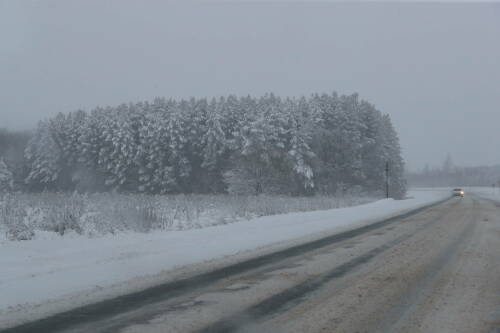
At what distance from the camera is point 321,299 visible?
691 centimetres

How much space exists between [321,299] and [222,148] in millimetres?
50349

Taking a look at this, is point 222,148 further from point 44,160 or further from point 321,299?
point 321,299

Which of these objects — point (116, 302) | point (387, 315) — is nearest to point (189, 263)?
point (116, 302)

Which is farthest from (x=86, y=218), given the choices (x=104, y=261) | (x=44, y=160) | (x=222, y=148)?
(x=44, y=160)

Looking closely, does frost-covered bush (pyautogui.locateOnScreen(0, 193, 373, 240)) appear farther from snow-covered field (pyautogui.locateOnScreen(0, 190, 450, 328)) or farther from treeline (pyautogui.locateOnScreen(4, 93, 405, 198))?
treeline (pyautogui.locateOnScreen(4, 93, 405, 198))

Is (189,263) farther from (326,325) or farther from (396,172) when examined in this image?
(396,172)

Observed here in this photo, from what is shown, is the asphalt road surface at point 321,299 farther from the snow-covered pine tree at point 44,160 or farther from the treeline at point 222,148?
the snow-covered pine tree at point 44,160

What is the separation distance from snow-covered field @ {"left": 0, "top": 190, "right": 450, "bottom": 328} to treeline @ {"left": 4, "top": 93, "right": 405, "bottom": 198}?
35.4m

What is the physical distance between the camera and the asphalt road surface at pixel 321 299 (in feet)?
18.7

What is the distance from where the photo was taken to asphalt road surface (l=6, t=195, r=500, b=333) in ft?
18.7

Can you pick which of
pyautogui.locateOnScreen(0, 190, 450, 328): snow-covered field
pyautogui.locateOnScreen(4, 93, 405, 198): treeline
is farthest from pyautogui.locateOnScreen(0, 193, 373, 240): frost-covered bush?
pyautogui.locateOnScreen(4, 93, 405, 198): treeline

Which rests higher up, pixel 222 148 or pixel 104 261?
pixel 222 148

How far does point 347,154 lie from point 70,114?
39387 mm

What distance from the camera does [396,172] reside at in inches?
2707
